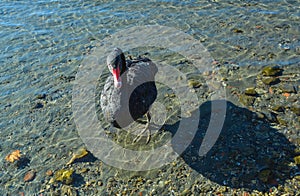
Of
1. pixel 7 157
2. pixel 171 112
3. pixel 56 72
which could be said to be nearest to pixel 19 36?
pixel 56 72

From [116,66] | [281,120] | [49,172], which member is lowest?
[49,172]

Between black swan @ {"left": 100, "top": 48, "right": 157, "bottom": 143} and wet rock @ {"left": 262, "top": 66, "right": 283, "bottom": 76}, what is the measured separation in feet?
9.35

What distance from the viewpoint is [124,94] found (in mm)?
5727

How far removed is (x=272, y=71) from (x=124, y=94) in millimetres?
3624

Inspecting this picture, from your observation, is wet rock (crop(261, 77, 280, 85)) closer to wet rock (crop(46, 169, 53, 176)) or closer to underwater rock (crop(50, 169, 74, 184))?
underwater rock (crop(50, 169, 74, 184))

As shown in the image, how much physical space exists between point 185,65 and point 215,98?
1.51 metres

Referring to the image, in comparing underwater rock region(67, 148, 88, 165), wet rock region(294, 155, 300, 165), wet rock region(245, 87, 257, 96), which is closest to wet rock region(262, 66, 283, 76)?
wet rock region(245, 87, 257, 96)

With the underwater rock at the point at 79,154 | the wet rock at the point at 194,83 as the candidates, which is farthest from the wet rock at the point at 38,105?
the wet rock at the point at 194,83

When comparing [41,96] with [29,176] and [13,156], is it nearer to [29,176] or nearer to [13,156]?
[13,156]

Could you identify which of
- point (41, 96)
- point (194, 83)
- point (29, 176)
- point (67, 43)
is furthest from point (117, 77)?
point (67, 43)

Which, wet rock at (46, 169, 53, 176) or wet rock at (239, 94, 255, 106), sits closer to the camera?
wet rock at (46, 169, 53, 176)

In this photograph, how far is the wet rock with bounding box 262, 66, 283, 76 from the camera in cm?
732

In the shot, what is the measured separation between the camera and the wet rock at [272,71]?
24.0 feet

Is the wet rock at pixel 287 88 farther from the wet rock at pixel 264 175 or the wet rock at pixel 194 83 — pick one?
the wet rock at pixel 264 175
